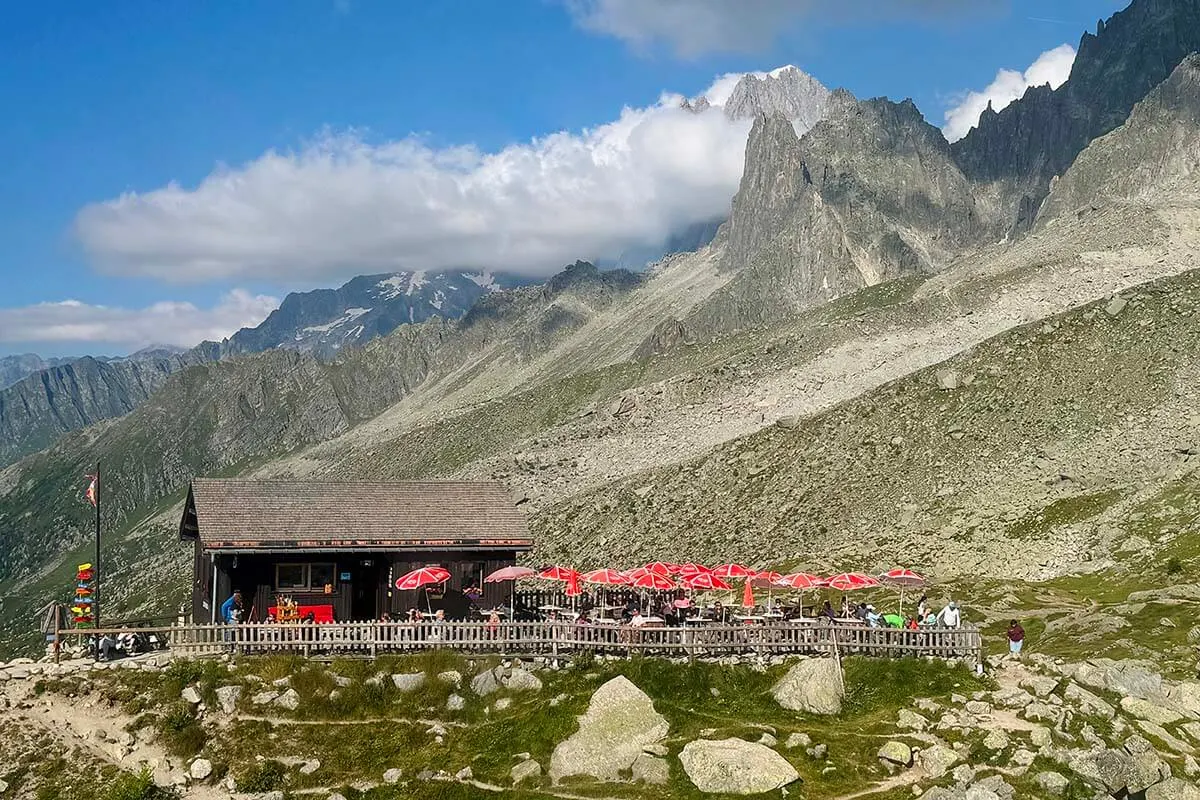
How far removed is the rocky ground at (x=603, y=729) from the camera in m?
28.2

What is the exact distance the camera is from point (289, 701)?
32500 millimetres

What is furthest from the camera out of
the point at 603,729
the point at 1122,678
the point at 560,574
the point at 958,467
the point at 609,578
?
the point at 958,467

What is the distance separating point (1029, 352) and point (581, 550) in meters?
44.9

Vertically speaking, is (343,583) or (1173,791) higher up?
(343,583)

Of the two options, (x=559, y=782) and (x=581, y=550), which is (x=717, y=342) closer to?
(x=581, y=550)

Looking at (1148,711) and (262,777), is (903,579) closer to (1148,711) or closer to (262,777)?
(1148,711)

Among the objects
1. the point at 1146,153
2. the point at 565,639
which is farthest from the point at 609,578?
the point at 1146,153

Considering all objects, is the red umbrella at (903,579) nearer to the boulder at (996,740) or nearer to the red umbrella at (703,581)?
the red umbrella at (703,581)

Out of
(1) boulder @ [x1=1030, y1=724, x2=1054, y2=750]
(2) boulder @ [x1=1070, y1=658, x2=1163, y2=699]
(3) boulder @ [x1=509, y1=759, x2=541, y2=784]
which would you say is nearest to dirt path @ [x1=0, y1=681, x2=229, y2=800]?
(3) boulder @ [x1=509, y1=759, x2=541, y2=784]

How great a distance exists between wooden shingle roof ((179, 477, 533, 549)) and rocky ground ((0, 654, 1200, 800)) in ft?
25.7

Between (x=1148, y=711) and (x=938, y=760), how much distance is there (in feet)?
25.8

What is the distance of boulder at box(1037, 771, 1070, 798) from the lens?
2725 cm

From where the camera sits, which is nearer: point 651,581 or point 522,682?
point 522,682

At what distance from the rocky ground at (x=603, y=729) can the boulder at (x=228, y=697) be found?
9cm
